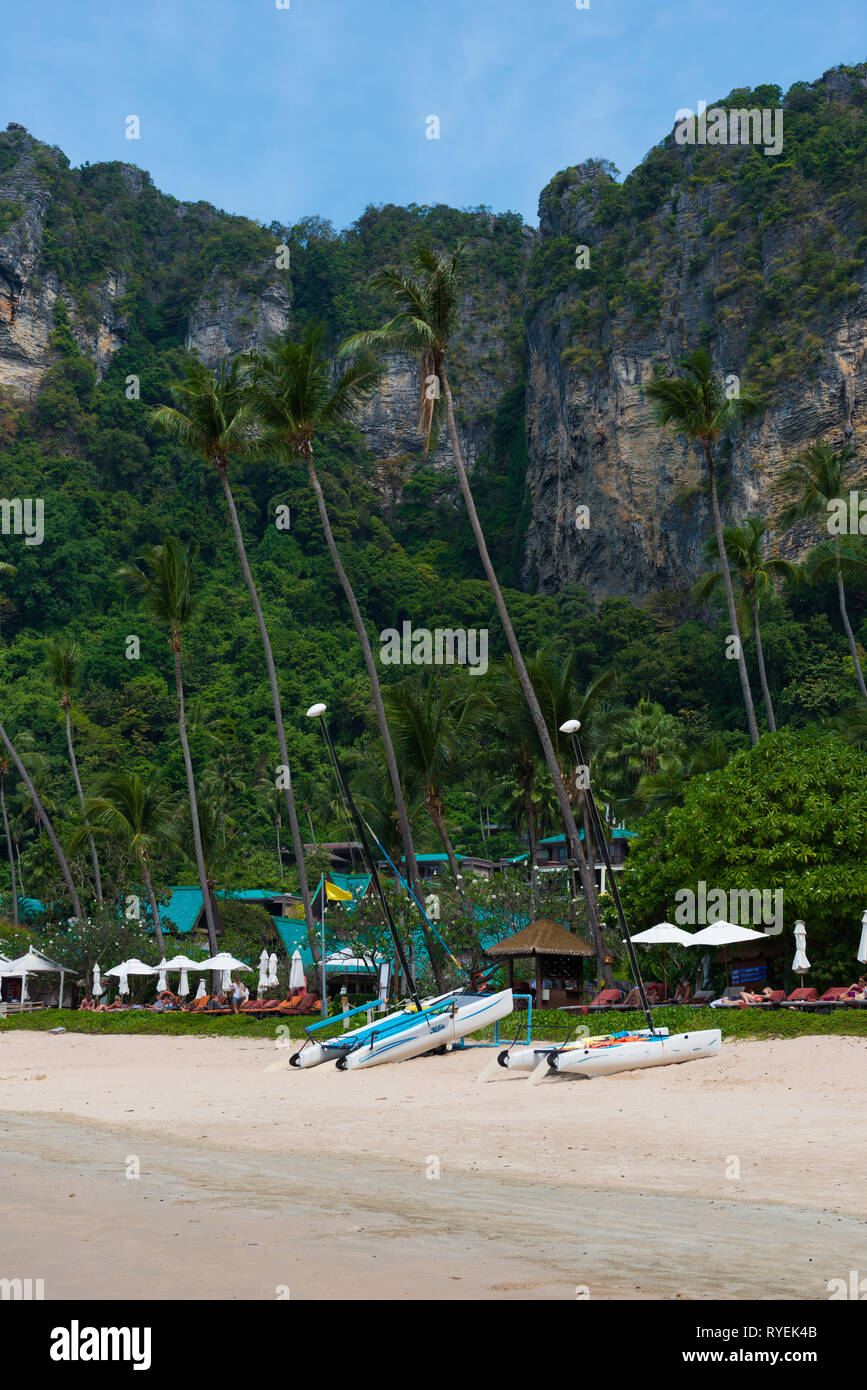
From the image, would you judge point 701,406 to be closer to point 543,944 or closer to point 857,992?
point 543,944

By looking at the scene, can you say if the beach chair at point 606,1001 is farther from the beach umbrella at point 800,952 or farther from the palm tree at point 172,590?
the palm tree at point 172,590

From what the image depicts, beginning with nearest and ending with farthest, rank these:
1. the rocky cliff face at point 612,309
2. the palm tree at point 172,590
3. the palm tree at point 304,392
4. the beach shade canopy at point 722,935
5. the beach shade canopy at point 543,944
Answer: the beach shade canopy at point 722,935, the beach shade canopy at point 543,944, the palm tree at point 304,392, the palm tree at point 172,590, the rocky cliff face at point 612,309

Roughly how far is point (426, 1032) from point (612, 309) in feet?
260

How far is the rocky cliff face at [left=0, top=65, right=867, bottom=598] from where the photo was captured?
7625cm

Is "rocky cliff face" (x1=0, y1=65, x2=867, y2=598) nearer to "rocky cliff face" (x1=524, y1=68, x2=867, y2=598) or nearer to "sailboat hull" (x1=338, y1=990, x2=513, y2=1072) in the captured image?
"rocky cliff face" (x1=524, y1=68, x2=867, y2=598)

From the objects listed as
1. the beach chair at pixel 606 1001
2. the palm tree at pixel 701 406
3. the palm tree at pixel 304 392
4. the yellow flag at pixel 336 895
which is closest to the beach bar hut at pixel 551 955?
the beach chair at pixel 606 1001

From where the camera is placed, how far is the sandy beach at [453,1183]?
640 cm

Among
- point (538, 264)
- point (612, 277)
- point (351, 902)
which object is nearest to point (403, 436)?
point (538, 264)

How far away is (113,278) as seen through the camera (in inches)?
4815

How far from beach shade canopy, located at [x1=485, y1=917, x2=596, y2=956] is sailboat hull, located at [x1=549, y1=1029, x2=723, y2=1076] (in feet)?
21.9

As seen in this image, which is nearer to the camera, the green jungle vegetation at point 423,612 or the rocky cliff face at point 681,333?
the green jungle vegetation at point 423,612
